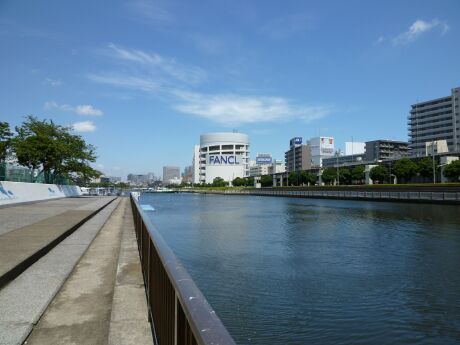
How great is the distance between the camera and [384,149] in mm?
160250

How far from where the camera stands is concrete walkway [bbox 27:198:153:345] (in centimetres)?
434

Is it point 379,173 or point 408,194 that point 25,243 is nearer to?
point 408,194

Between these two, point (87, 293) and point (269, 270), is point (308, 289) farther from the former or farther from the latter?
point (87, 293)

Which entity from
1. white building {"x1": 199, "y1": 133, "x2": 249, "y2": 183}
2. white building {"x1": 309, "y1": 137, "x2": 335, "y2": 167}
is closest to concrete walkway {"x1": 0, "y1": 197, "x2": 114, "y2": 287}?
white building {"x1": 199, "y1": 133, "x2": 249, "y2": 183}

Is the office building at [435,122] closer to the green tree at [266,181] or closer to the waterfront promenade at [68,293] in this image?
the green tree at [266,181]

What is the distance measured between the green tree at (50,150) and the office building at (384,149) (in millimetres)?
Result: 132080

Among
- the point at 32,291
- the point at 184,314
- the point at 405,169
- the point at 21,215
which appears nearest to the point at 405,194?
the point at 405,169

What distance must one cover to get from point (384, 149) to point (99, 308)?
551 feet

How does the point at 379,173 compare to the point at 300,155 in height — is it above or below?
below

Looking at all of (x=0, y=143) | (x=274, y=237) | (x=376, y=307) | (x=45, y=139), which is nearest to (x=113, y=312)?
(x=376, y=307)

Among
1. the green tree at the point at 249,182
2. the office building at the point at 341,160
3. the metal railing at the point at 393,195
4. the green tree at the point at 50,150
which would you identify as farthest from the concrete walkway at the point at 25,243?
the green tree at the point at 249,182

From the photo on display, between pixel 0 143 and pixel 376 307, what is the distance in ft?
138

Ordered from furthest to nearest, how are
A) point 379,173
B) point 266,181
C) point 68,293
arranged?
1. point 266,181
2. point 379,173
3. point 68,293

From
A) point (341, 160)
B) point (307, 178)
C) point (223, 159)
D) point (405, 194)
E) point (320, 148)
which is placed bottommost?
point (405, 194)
